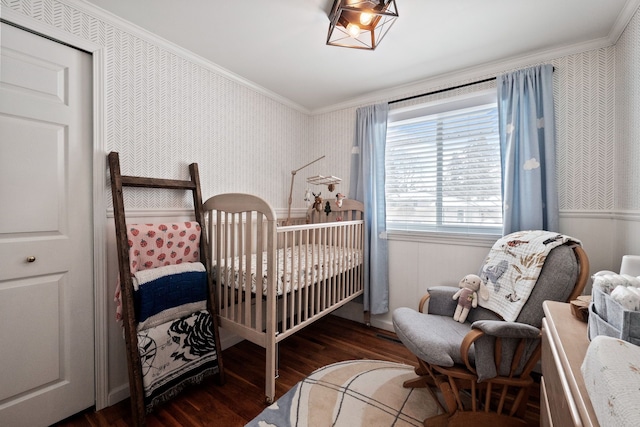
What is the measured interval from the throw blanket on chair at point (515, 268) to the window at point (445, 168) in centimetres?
47

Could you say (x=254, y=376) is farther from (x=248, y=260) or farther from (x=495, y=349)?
(x=495, y=349)

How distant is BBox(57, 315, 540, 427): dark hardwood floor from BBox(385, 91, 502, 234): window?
42.6 inches

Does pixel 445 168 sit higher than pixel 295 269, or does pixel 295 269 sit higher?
pixel 445 168

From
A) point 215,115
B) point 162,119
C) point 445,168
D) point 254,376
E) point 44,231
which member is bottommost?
point 254,376

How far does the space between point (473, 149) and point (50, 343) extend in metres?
3.11

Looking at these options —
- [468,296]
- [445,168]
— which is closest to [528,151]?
[445,168]

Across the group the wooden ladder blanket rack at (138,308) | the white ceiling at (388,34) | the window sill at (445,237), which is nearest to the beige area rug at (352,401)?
the wooden ladder blanket rack at (138,308)

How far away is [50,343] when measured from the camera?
1438mm

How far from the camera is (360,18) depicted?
1.47m

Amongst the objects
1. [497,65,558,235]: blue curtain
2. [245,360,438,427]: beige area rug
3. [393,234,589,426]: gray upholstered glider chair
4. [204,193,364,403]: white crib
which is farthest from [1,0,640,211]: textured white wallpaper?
[245,360,438,427]: beige area rug

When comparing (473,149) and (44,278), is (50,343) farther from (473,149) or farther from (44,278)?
(473,149)

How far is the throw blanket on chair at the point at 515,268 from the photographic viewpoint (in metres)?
1.45

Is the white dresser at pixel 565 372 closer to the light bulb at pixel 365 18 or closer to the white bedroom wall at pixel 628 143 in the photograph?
the white bedroom wall at pixel 628 143

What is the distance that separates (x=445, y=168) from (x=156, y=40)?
2.41m
